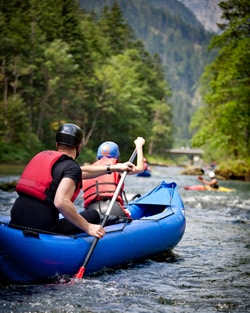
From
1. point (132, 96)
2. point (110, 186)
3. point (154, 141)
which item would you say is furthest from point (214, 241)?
point (154, 141)

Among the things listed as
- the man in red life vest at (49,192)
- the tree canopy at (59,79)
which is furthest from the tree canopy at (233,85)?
the man in red life vest at (49,192)

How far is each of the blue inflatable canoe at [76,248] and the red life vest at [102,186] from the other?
19.4 inches

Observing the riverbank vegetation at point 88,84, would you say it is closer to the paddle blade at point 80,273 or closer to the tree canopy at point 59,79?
the tree canopy at point 59,79

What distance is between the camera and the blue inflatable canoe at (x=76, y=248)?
391 centimetres

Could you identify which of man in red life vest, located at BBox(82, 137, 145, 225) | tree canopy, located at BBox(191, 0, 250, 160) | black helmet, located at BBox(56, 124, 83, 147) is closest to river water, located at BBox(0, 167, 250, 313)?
man in red life vest, located at BBox(82, 137, 145, 225)

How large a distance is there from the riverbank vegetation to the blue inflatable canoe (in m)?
17.1

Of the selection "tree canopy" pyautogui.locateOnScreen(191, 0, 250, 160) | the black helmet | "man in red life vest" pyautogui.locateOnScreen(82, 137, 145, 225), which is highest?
"tree canopy" pyautogui.locateOnScreen(191, 0, 250, 160)

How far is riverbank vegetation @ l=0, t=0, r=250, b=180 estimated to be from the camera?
22.9 m

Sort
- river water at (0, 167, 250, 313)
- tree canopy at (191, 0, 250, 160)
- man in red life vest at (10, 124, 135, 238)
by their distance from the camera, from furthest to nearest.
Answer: tree canopy at (191, 0, 250, 160), man in red life vest at (10, 124, 135, 238), river water at (0, 167, 250, 313)

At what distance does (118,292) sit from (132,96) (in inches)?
1689

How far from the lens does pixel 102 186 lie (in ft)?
17.9

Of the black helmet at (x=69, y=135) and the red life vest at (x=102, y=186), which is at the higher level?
the black helmet at (x=69, y=135)

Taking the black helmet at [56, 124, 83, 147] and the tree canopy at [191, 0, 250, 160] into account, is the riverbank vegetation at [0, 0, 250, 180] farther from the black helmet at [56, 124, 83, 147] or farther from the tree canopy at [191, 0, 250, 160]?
the black helmet at [56, 124, 83, 147]

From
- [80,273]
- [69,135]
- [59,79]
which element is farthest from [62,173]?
[59,79]
